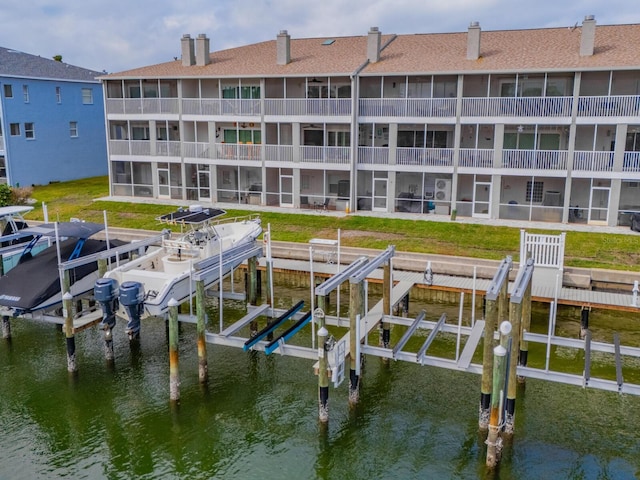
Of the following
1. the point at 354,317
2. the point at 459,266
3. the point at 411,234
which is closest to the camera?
the point at 354,317

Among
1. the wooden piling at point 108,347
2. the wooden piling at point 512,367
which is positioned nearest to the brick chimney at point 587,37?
the wooden piling at point 512,367

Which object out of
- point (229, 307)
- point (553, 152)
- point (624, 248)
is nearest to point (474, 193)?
point (553, 152)

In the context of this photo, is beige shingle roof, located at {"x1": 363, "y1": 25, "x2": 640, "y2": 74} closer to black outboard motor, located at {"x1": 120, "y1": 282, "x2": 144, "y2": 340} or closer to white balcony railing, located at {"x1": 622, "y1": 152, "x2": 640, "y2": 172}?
white balcony railing, located at {"x1": 622, "y1": 152, "x2": 640, "y2": 172}

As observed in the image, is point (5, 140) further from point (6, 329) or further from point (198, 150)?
point (6, 329)

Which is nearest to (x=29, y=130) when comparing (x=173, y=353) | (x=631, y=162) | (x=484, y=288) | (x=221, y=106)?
(x=221, y=106)

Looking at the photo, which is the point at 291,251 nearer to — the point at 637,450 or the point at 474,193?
the point at 474,193

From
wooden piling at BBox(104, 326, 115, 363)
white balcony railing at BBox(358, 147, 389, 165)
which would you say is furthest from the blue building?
wooden piling at BBox(104, 326, 115, 363)
